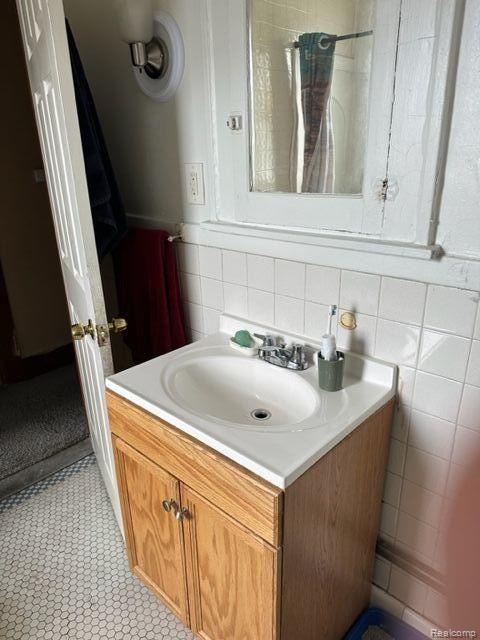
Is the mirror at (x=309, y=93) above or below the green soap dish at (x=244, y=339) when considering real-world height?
above

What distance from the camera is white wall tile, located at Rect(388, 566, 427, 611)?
119cm

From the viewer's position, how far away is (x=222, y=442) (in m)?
0.87

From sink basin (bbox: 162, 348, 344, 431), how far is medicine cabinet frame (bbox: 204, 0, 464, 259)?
0.36 meters

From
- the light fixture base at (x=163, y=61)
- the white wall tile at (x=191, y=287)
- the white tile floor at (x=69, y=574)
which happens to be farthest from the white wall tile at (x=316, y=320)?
the white tile floor at (x=69, y=574)

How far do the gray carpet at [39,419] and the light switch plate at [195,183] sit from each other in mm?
1340

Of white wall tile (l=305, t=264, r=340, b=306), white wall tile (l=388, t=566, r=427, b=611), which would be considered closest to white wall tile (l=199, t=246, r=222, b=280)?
white wall tile (l=305, t=264, r=340, b=306)

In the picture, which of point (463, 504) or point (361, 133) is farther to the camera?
point (361, 133)

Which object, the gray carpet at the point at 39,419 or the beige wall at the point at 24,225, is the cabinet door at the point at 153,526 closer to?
the gray carpet at the point at 39,419

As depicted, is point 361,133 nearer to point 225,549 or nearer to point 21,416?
point 225,549

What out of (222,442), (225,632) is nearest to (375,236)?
(222,442)

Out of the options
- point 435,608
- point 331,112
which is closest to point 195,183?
point 331,112

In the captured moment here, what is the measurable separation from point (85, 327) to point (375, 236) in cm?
79

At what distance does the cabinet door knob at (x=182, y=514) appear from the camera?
1.03 m

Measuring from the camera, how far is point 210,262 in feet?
4.54
